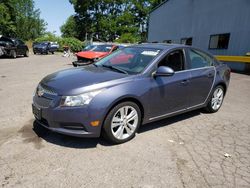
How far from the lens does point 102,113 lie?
3.50 metres

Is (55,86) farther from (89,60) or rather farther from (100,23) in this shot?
(100,23)

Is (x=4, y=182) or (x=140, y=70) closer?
(x=4, y=182)

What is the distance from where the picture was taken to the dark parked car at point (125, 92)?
347 centimetres

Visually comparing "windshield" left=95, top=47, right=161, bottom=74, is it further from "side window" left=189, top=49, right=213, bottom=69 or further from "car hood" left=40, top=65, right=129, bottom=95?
"side window" left=189, top=49, right=213, bottom=69

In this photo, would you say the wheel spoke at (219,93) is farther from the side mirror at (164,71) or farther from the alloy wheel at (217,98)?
the side mirror at (164,71)

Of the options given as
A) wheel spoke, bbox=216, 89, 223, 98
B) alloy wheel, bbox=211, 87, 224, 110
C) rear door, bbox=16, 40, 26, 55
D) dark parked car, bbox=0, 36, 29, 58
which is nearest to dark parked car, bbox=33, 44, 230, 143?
alloy wheel, bbox=211, 87, 224, 110

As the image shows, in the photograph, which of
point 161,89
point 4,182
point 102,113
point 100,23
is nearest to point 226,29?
point 161,89

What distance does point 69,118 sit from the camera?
3449 mm

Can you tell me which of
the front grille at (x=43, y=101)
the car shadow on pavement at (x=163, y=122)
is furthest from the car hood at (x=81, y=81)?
the car shadow on pavement at (x=163, y=122)

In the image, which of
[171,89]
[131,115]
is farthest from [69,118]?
[171,89]

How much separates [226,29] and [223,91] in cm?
1191

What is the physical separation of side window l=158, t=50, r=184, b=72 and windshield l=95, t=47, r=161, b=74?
22 cm

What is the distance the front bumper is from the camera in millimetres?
3426

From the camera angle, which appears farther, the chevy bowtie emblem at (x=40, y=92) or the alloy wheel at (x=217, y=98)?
the alloy wheel at (x=217, y=98)
